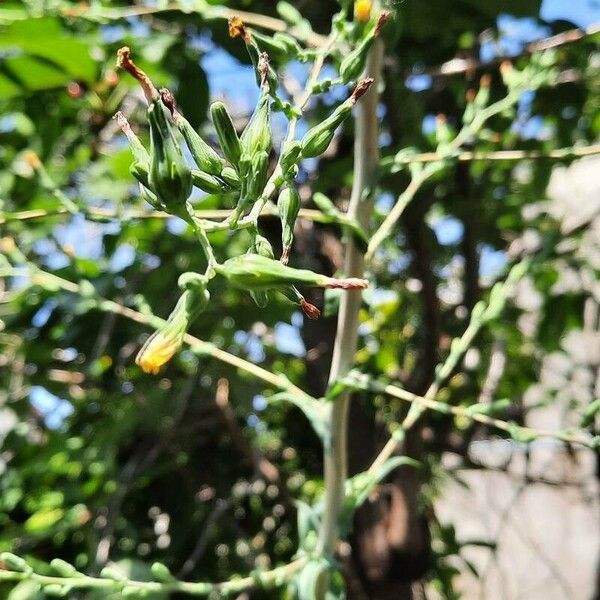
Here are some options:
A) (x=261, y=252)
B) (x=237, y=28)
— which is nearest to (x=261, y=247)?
(x=261, y=252)

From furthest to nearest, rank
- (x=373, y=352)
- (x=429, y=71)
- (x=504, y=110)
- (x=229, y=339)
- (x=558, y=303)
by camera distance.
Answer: (x=373, y=352)
(x=558, y=303)
(x=229, y=339)
(x=429, y=71)
(x=504, y=110)

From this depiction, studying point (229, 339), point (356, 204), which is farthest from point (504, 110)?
point (229, 339)

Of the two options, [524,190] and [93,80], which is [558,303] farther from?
[93,80]

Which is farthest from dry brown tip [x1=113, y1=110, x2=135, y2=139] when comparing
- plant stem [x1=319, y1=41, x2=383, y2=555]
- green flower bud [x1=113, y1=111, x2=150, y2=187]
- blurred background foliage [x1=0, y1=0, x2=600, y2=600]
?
blurred background foliage [x1=0, y1=0, x2=600, y2=600]

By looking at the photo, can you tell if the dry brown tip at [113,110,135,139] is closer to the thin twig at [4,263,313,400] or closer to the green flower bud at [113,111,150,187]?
the green flower bud at [113,111,150,187]

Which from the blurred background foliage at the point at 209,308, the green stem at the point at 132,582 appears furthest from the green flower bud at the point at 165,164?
the blurred background foliage at the point at 209,308

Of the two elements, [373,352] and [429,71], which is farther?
[373,352]

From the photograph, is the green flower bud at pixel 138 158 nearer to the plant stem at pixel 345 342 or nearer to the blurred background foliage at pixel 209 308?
the plant stem at pixel 345 342
